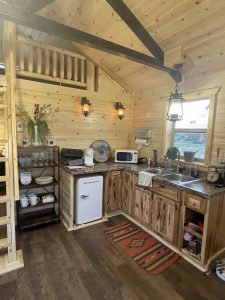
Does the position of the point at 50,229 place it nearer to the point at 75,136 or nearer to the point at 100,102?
the point at 75,136

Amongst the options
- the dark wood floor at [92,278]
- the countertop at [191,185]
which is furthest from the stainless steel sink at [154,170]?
the dark wood floor at [92,278]

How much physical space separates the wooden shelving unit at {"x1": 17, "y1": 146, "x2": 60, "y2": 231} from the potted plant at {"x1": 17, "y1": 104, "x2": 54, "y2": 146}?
0.47 ft

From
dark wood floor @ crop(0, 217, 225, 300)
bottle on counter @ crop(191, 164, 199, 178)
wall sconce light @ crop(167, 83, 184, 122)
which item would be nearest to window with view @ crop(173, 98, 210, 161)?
bottle on counter @ crop(191, 164, 199, 178)

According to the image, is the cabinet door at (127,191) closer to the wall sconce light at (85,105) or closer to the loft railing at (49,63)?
the wall sconce light at (85,105)

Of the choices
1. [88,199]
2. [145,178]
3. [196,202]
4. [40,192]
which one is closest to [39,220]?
[40,192]

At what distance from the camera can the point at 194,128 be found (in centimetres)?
292

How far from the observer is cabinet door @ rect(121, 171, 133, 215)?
3.04 metres

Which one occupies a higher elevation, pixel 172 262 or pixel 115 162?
pixel 115 162

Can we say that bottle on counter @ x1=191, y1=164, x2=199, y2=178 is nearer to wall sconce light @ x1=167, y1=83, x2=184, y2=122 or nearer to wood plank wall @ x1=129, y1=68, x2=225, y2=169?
wood plank wall @ x1=129, y1=68, x2=225, y2=169

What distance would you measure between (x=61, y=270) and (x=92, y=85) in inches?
117

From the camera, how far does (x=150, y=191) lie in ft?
8.70

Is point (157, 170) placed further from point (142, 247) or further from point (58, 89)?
point (58, 89)

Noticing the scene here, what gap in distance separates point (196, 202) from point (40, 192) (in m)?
2.43

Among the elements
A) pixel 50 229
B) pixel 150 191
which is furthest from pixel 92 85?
pixel 50 229
